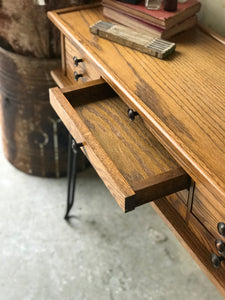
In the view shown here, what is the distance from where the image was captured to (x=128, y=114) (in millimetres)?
1370

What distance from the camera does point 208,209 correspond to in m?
1.12

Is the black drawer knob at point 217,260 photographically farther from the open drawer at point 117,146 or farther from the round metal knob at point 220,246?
the open drawer at point 117,146

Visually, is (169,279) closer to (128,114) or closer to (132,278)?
(132,278)

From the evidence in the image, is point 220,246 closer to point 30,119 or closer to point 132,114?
point 132,114

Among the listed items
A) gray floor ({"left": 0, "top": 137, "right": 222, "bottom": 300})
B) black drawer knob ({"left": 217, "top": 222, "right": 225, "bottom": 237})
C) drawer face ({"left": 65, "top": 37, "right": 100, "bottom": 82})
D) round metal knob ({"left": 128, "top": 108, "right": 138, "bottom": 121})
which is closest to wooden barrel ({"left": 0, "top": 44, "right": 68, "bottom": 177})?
gray floor ({"left": 0, "top": 137, "right": 222, "bottom": 300})

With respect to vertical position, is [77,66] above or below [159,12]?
below

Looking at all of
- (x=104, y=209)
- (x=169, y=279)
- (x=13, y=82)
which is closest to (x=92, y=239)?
(x=104, y=209)

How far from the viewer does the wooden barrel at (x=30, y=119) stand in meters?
2.03

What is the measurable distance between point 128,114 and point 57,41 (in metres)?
0.74

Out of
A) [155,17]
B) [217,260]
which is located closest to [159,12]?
[155,17]

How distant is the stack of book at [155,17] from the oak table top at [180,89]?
40 millimetres

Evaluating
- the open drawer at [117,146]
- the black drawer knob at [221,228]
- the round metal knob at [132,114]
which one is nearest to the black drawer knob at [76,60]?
the open drawer at [117,146]

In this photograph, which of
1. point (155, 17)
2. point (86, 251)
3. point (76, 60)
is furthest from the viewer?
point (86, 251)

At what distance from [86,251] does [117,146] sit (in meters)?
0.88
